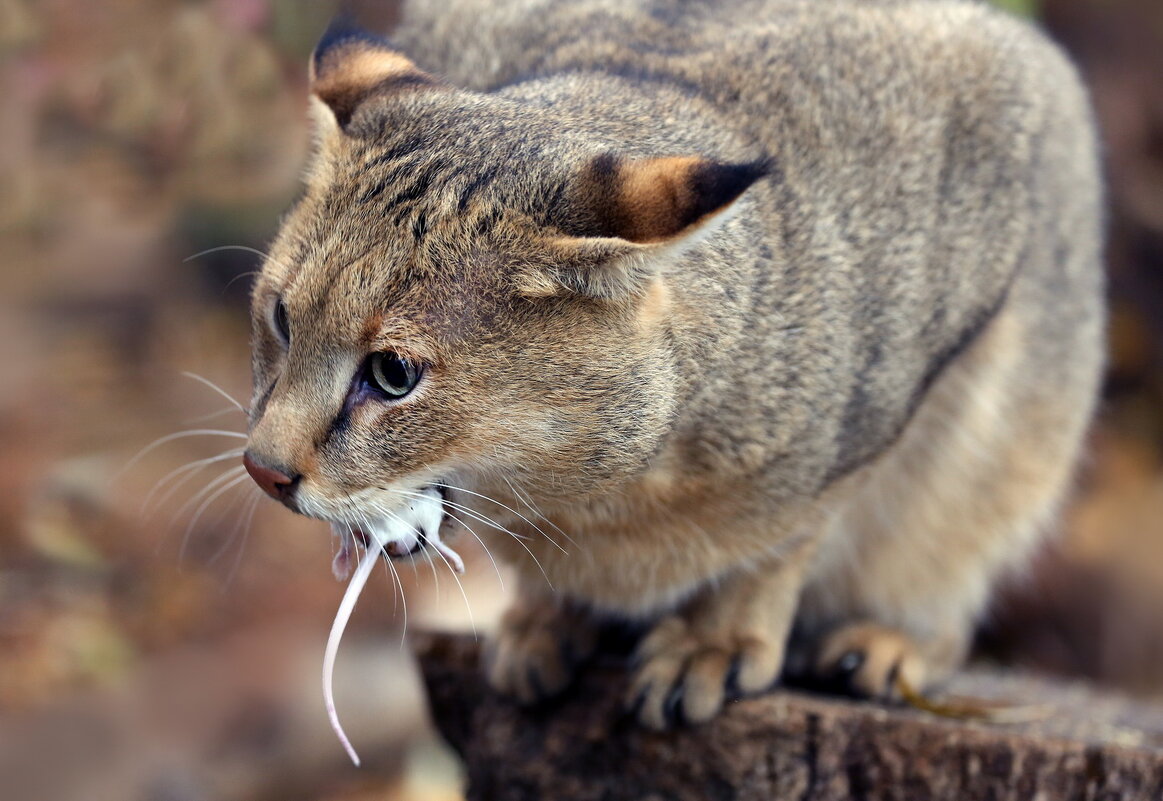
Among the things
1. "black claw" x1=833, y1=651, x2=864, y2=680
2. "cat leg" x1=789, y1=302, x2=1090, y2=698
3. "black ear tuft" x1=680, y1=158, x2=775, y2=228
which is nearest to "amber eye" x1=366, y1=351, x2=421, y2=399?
"black ear tuft" x1=680, y1=158, x2=775, y2=228

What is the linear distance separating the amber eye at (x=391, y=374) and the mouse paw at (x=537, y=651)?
1277mm

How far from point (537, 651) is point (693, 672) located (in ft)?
1.43

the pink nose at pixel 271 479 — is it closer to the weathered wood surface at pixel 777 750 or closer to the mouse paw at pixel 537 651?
the mouse paw at pixel 537 651

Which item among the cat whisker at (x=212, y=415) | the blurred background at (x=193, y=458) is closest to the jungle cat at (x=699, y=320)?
the cat whisker at (x=212, y=415)

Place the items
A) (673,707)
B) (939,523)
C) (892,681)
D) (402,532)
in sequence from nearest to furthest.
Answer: (402,532)
(673,707)
(892,681)
(939,523)

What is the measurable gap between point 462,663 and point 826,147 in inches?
69.0

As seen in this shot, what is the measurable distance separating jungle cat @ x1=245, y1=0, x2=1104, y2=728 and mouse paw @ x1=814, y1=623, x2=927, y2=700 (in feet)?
0.04

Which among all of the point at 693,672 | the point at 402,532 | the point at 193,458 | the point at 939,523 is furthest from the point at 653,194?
the point at 193,458

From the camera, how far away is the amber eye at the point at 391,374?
2412 millimetres

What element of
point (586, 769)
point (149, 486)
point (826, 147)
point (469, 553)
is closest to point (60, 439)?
point (149, 486)

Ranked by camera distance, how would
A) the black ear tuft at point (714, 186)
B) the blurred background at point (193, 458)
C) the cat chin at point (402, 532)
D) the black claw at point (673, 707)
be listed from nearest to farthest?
1. the black ear tuft at point (714, 186)
2. the cat chin at point (402, 532)
3. the black claw at point (673, 707)
4. the blurred background at point (193, 458)

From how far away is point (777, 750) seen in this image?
320cm

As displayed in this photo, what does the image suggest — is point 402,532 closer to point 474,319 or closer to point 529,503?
point 529,503

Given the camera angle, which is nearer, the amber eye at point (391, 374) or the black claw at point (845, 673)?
the amber eye at point (391, 374)
